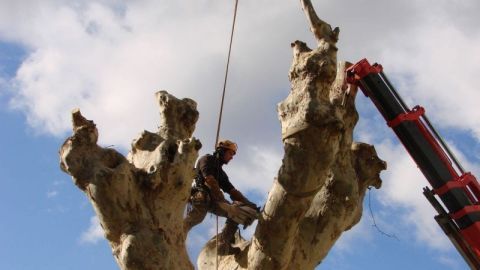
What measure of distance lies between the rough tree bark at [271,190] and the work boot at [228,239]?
0.66 metres

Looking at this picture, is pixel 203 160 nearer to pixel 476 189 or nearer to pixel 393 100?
pixel 393 100

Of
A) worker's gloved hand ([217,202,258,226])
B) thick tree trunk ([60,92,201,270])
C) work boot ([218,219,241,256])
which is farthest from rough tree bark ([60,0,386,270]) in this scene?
worker's gloved hand ([217,202,258,226])

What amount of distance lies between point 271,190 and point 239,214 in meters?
1.40

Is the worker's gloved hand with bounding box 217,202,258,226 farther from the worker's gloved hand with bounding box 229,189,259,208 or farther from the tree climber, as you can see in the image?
the worker's gloved hand with bounding box 229,189,259,208

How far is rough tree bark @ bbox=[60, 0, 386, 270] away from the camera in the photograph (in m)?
6.98

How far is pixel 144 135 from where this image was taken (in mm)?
7859

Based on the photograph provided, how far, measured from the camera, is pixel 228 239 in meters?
9.26

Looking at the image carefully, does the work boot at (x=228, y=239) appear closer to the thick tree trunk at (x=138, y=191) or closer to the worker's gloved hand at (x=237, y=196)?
the worker's gloved hand at (x=237, y=196)

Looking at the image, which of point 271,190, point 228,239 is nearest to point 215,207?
point 228,239

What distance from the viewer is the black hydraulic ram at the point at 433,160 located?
→ 30.9 feet

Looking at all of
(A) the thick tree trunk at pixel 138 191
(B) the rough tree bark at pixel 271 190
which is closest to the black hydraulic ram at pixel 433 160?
(B) the rough tree bark at pixel 271 190

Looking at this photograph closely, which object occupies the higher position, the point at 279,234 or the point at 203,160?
the point at 203,160

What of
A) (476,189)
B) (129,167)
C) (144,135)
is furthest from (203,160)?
(476,189)

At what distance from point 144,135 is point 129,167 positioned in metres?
0.70
